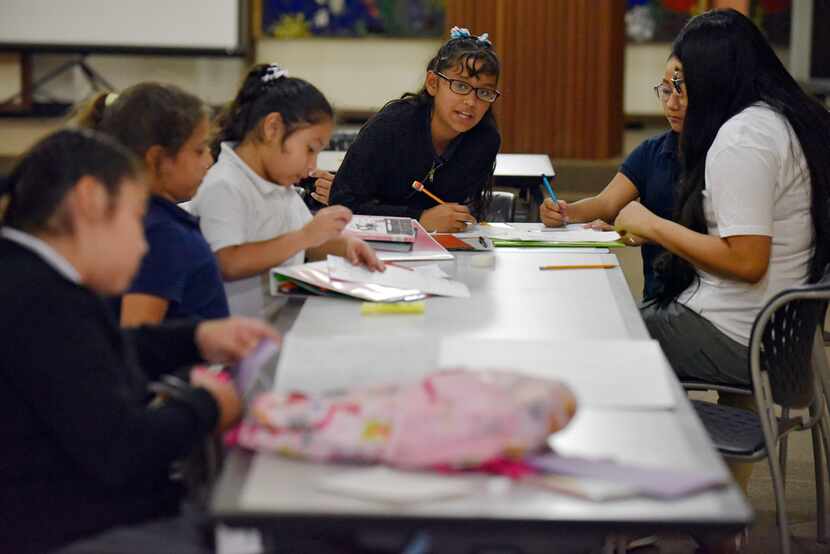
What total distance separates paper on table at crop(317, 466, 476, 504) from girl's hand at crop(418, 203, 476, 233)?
1733 millimetres

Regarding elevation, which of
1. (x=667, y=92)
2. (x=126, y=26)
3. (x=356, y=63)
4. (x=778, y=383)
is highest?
(x=126, y=26)

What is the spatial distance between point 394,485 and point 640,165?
2.02 metres

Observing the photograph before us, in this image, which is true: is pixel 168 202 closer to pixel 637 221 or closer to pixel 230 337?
pixel 230 337

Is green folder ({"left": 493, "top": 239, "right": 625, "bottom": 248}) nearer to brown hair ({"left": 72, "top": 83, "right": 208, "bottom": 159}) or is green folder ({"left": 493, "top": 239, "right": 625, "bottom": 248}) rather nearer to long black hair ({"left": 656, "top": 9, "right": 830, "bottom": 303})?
long black hair ({"left": 656, "top": 9, "right": 830, "bottom": 303})

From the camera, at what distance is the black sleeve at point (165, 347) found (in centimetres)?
161

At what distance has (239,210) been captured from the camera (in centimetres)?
225

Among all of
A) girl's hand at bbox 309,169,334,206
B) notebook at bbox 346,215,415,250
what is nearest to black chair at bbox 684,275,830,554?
notebook at bbox 346,215,415,250

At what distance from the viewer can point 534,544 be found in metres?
1.13

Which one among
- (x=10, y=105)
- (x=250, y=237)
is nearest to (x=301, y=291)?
(x=250, y=237)

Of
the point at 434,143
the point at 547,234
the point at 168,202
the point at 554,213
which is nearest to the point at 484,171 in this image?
the point at 434,143

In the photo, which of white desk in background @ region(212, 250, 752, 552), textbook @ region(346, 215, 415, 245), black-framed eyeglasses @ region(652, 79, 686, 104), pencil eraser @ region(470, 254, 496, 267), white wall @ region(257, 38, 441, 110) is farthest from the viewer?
white wall @ region(257, 38, 441, 110)

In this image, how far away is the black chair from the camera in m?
2.10

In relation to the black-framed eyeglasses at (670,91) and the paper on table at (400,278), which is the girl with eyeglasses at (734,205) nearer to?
the black-framed eyeglasses at (670,91)

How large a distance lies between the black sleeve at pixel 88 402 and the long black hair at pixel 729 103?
1.45 metres
